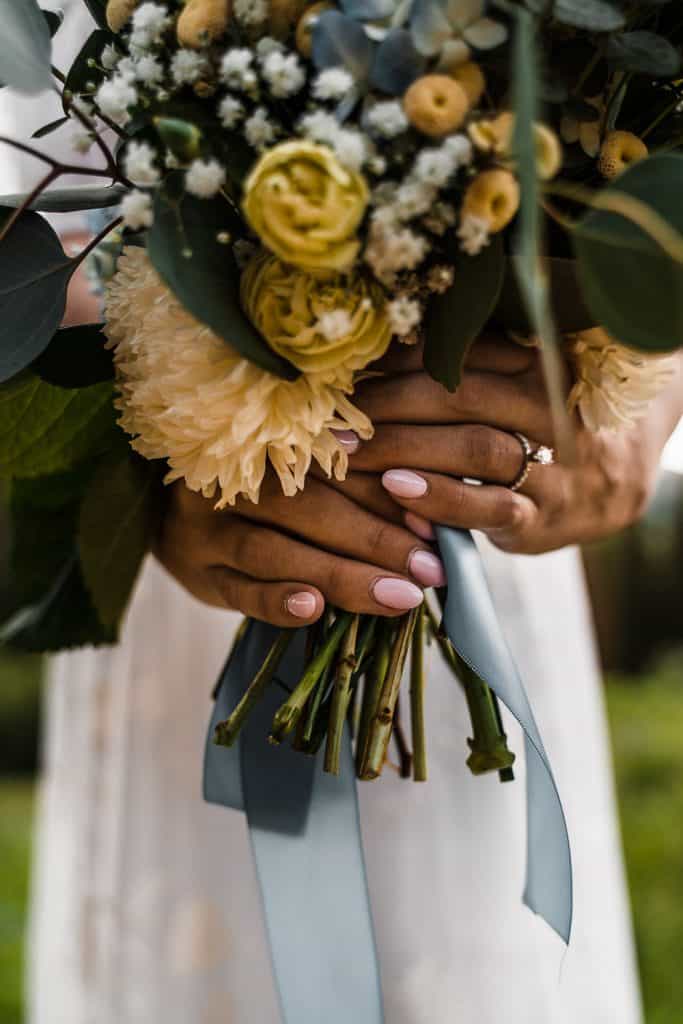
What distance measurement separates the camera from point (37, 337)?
0.56m

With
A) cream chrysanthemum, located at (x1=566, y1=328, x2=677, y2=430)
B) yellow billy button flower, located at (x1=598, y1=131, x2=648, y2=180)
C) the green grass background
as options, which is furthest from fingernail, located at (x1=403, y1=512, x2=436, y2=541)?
the green grass background

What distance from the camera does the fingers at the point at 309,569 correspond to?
63 centimetres

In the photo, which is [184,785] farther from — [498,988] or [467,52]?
[467,52]

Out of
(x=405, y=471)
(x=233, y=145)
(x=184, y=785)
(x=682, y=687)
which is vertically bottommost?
(x=682, y=687)

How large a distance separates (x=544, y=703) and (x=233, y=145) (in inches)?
23.7

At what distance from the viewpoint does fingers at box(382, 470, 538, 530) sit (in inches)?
24.9

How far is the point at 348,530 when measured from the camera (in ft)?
2.13

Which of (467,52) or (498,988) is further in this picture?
(498,988)

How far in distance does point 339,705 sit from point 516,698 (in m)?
0.10

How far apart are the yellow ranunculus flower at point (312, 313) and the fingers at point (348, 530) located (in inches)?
5.5

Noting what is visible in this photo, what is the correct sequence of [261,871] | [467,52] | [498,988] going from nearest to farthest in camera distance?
[467,52] < [261,871] < [498,988]

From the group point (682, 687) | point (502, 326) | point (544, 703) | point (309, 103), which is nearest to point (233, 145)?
point (309, 103)

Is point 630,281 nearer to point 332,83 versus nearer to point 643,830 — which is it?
point 332,83

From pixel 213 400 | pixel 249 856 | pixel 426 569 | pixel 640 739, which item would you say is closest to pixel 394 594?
pixel 426 569
